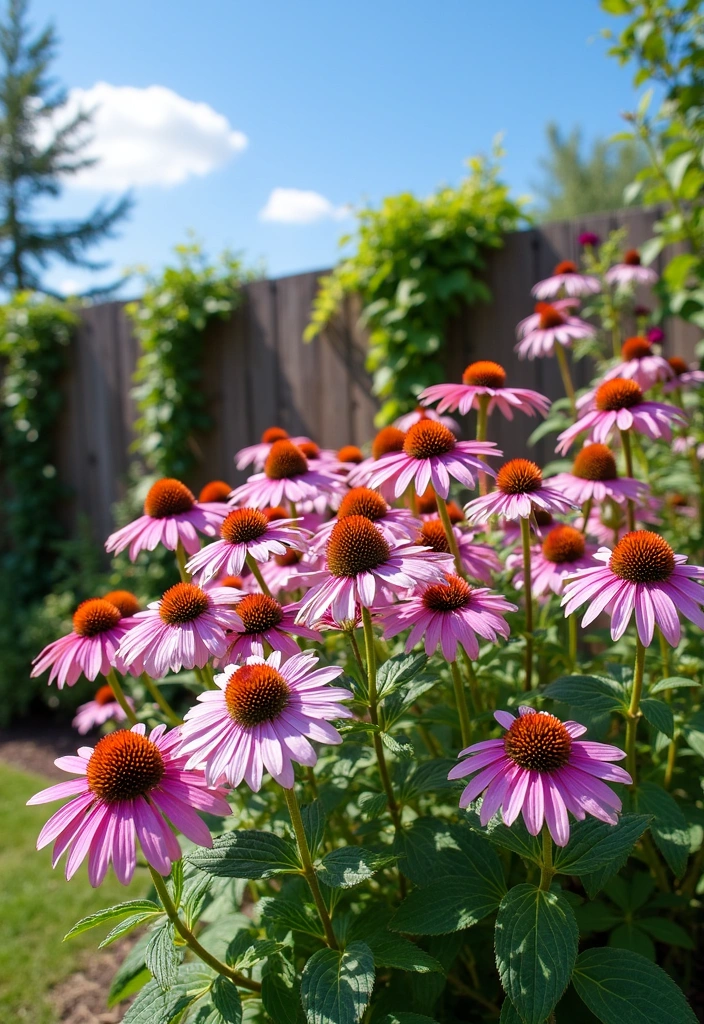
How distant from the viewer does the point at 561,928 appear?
84 cm

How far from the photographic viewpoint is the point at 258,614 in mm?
1085

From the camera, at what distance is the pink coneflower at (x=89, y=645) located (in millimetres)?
1229

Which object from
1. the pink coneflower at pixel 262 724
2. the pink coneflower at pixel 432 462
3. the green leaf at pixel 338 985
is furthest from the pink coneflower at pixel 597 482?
the green leaf at pixel 338 985

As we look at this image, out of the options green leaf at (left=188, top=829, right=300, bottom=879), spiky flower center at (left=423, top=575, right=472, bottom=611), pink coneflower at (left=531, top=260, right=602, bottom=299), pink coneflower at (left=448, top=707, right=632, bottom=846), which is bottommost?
green leaf at (left=188, top=829, right=300, bottom=879)

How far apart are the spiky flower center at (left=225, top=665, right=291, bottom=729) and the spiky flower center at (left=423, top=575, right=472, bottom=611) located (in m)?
0.30

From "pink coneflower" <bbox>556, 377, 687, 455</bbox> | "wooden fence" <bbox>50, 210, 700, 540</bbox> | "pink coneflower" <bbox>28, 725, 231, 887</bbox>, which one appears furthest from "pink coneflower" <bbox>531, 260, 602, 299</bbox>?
"pink coneflower" <bbox>28, 725, 231, 887</bbox>

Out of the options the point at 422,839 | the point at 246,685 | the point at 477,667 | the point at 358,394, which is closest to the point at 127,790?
the point at 246,685

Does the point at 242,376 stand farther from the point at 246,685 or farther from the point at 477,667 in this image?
the point at 246,685

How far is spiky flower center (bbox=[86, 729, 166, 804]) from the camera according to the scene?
2.77 feet

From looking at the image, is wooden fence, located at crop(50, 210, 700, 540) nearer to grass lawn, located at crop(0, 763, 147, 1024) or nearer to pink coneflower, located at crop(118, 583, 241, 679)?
grass lawn, located at crop(0, 763, 147, 1024)

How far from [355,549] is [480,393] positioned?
1.77 ft

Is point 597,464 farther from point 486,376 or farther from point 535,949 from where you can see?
point 535,949

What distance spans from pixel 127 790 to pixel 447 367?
111 inches

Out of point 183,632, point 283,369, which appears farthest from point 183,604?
point 283,369
